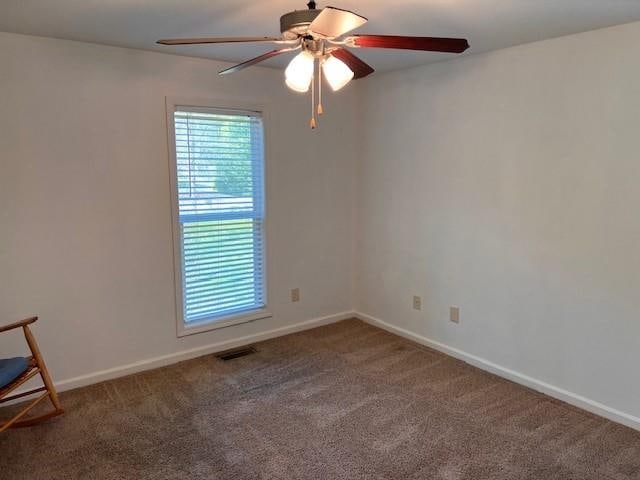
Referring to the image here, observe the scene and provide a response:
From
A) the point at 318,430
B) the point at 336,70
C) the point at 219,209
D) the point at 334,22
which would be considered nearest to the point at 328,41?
the point at 336,70

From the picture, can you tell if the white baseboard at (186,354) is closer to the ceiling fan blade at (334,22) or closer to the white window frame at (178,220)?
the white window frame at (178,220)

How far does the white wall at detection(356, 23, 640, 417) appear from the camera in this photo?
8.29ft

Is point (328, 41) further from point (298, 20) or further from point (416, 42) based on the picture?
point (416, 42)

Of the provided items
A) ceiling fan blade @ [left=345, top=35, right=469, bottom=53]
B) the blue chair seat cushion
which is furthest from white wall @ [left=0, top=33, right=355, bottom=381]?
ceiling fan blade @ [left=345, top=35, right=469, bottom=53]

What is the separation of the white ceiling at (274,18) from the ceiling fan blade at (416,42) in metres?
0.37

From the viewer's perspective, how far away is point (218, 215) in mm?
3473

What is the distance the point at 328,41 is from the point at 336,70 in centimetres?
12

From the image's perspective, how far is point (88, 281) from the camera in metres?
3.00

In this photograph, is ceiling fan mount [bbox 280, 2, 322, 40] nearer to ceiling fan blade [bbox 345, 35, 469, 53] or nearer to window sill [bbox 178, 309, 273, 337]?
ceiling fan blade [bbox 345, 35, 469, 53]

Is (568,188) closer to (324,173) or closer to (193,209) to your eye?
(324,173)

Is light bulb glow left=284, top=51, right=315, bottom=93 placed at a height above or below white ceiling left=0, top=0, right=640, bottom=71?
below

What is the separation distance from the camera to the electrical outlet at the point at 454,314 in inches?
135

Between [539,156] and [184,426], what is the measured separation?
8.75 ft

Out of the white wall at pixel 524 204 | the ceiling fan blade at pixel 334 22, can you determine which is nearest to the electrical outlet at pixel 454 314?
the white wall at pixel 524 204
